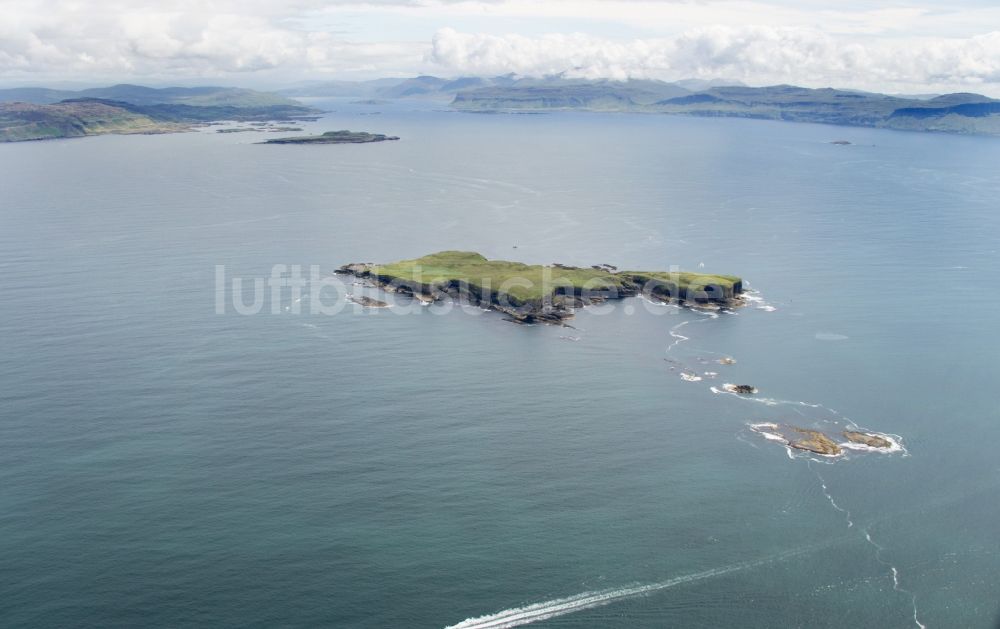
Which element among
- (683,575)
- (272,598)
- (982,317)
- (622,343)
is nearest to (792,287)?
(982,317)

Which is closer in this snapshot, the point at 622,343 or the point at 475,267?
the point at 622,343

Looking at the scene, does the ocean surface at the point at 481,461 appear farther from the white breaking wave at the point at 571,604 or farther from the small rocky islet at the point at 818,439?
the small rocky islet at the point at 818,439

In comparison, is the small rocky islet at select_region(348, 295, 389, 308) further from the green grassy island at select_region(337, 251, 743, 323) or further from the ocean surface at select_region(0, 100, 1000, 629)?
the green grassy island at select_region(337, 251, 743, 323)

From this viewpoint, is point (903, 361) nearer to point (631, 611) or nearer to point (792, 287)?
point (792, 287)

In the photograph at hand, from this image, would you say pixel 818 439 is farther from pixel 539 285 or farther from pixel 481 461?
pixel 539 285

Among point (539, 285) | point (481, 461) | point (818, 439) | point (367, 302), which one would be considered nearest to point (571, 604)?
point (481, 461)

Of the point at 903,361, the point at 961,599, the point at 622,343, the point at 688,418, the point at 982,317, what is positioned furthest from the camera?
the point at 982,317
